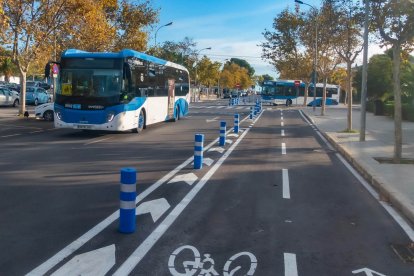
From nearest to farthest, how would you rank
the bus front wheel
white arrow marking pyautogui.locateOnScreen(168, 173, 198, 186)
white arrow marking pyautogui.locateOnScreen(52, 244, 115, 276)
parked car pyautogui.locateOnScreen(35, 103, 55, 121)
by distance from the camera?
1. white arrow marking pyautogui.locateOnScreen(52, 244, 115, 276)
2. white arrow marking pyautogui.locateOnScreen(168, 173, 198, 186)
3. the bus front wheel
4. parked car pyautogui.locateOnScreen(35, 103, 55, 121)

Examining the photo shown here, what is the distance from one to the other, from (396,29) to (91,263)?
10987 mm

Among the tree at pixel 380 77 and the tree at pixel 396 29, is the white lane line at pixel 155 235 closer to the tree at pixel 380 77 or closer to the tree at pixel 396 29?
the tree at pixel 396 29

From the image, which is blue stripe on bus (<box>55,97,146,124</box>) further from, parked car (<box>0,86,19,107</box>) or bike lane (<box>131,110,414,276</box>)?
parked car (<box>0,86,19,107</box>)

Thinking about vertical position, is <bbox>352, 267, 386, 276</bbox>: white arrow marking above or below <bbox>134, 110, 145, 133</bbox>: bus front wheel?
below

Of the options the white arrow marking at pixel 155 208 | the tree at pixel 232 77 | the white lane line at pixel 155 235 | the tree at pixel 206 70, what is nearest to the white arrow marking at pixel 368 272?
the white lane line at pixel 155 235

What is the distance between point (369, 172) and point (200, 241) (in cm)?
613

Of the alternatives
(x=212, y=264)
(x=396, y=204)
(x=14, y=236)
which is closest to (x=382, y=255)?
(x=212, y=264)

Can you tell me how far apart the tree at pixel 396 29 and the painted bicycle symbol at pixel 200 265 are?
8480 millimetres

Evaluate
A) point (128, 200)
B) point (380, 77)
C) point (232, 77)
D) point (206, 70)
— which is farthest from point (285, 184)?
point (232, 77)

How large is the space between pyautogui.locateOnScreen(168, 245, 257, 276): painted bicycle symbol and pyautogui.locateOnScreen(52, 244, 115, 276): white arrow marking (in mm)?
643

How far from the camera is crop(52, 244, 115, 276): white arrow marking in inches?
186

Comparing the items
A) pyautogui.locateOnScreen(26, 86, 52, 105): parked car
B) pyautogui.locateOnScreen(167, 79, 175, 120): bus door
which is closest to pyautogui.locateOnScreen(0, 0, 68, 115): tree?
pyautogui.locateOnScreen(167, 79, 175, 120): bus door

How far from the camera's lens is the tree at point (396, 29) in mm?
12164

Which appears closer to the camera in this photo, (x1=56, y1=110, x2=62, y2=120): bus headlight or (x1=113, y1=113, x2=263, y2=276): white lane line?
(x1=113, y1=113, x2=263, y2=276): white lane line
